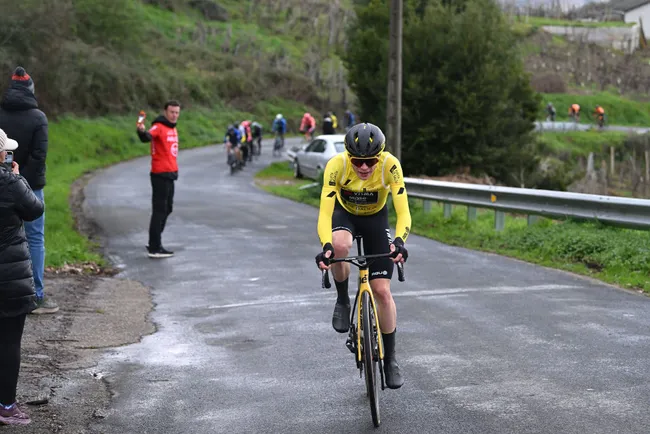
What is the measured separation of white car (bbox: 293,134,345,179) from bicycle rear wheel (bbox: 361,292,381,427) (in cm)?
2110

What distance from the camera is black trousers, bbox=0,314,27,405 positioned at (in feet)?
18.3

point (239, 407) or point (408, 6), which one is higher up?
point (408, 6)

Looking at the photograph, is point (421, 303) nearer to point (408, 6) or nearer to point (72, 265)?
point (72, 265)

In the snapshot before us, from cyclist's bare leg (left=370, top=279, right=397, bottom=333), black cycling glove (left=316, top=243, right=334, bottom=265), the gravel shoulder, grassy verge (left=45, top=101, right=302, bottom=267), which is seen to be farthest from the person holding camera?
grassy verge (left=45, top=101, right=302, bottom=267)

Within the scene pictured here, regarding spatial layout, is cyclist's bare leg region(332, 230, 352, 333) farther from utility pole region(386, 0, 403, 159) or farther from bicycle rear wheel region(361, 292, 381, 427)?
utility pole region(386, 0, 403, 159)

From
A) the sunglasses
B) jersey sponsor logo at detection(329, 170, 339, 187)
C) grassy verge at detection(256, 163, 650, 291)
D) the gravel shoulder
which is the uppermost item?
the sunglasses

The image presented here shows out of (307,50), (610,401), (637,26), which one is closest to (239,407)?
(610,401)

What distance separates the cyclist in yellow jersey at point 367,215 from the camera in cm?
596

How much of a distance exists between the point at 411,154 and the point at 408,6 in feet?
17.3

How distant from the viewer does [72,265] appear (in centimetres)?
1241

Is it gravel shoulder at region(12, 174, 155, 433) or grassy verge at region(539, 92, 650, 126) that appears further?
grassy verge at region(539, 92, 650, 126)

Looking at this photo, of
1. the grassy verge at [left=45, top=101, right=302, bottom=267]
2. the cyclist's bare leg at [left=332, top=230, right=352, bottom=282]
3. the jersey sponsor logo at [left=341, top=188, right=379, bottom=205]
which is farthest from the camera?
the grassy verge at [left=45, top=101, right=302, bottom=267]

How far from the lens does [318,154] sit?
2886 cm

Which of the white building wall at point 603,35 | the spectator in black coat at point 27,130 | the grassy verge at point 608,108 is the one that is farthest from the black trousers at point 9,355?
the white building wall at point 603,35
